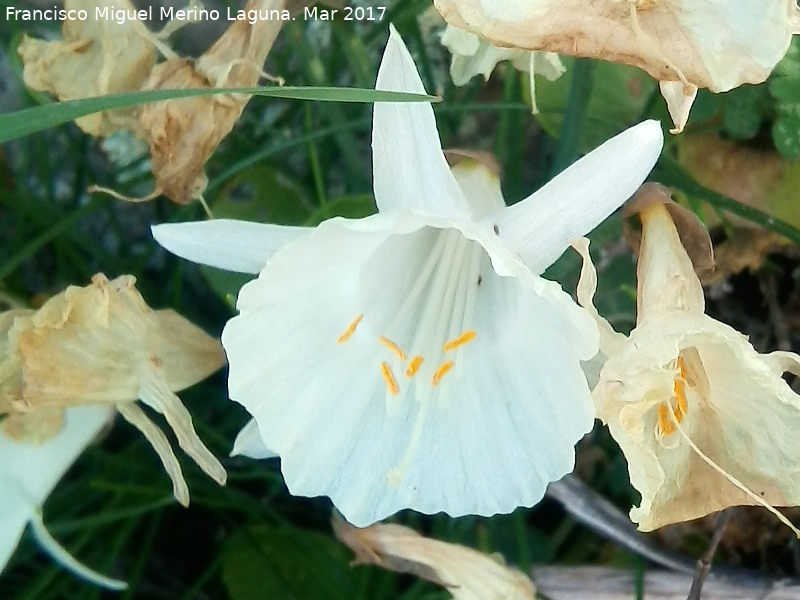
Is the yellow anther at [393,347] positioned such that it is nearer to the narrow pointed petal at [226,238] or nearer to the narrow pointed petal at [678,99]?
the narrow pointed petal at [226,238]

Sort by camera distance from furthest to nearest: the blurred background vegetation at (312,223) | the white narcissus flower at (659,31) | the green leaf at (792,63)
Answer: the blurred background vegetation at (312,223) < the green leaf at (792,63) < the white narcissus flower at (659,31)

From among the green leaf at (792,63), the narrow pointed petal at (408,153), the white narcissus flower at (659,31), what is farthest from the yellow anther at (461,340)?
the green leaf at (792,63)

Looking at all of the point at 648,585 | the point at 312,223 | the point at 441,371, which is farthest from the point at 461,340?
the point at 648,585

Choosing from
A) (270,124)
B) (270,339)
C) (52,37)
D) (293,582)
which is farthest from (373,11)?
(293,582)

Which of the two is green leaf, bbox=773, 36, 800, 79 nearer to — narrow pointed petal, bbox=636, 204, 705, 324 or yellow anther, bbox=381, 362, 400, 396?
narrow pointed petal, bbox=636, 204, 705, 324

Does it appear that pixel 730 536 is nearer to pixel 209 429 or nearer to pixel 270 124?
pixel 209 429

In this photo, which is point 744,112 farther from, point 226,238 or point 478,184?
point 226,238

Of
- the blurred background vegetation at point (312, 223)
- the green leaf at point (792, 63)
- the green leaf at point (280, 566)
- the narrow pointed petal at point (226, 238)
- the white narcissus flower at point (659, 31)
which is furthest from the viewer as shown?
the green leaf at point (280, 566)
